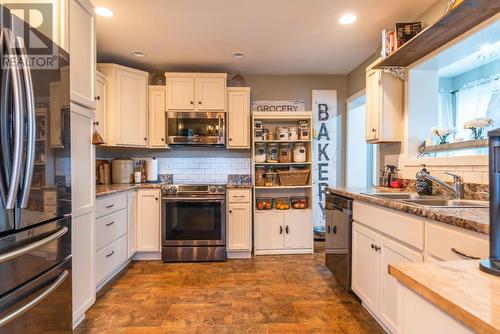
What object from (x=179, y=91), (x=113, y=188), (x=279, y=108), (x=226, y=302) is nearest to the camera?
(x=226, y=302)

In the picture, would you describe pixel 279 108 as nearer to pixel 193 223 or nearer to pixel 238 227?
pixel 238 227

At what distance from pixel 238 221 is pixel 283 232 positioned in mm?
612

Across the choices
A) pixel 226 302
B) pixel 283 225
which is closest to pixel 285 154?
pixel 283 225

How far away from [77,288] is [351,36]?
3.22 metres

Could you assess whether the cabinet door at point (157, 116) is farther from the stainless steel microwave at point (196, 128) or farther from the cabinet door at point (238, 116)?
the cabinet door at point (238, 116)

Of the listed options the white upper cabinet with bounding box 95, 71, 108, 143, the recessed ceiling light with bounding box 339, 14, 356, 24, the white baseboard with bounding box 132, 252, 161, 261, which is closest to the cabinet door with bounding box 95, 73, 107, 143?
the white upper cabinet with bounding box 95, 71, 108, 143

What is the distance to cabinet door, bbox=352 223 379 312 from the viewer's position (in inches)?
79.6

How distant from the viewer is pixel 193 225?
3.45 meters

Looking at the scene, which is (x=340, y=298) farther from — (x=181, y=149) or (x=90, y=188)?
(x=181, y=149)

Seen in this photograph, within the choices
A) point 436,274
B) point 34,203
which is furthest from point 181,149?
point 436,274

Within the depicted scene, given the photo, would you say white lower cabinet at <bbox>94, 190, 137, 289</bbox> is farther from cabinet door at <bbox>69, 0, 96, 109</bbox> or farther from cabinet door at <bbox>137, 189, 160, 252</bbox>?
cabinet door at <bbox>69, 0, 96, 109</bbox>

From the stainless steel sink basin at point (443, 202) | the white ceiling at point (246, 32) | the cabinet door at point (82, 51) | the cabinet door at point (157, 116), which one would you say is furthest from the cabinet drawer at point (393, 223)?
the cabinet door at point (157, 116)

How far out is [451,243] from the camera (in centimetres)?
131

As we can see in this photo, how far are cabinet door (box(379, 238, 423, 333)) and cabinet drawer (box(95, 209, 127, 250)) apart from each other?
2.27m
